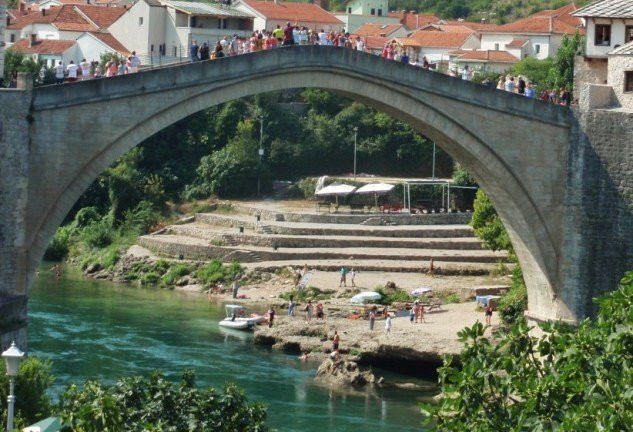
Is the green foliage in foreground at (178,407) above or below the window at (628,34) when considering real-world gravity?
below

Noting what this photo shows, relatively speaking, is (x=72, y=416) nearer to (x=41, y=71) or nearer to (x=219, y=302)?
(x=219, y=302)

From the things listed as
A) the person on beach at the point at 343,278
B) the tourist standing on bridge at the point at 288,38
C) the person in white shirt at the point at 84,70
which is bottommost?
the person on beach at the point at 343,278

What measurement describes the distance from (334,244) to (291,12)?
70.9ft

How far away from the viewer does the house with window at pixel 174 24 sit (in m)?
55.0

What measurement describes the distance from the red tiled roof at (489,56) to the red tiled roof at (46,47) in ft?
58.0

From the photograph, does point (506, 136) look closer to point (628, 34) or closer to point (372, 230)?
point (628, 34)

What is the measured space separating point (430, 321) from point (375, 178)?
71.6 ft

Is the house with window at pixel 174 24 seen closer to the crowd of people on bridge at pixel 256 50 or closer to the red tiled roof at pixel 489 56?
the crowd of people on bridge at pixel 256 50

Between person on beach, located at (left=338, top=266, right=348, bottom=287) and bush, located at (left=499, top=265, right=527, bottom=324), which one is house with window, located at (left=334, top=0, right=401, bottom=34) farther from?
bush, located at (left=499, top=265, right=527, bottom=324)

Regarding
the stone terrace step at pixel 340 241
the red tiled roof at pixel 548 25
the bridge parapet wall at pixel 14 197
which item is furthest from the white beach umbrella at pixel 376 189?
the bridge parapet wall at pixel 14 197

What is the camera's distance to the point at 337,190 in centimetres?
6338

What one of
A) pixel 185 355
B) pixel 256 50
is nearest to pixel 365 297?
pixel 185 355

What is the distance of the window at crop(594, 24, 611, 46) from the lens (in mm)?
38281

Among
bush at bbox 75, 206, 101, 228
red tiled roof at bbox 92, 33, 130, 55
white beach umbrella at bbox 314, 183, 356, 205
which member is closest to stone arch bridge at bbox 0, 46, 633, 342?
white beach umbrella at bbox 314, 183, 356, 205
